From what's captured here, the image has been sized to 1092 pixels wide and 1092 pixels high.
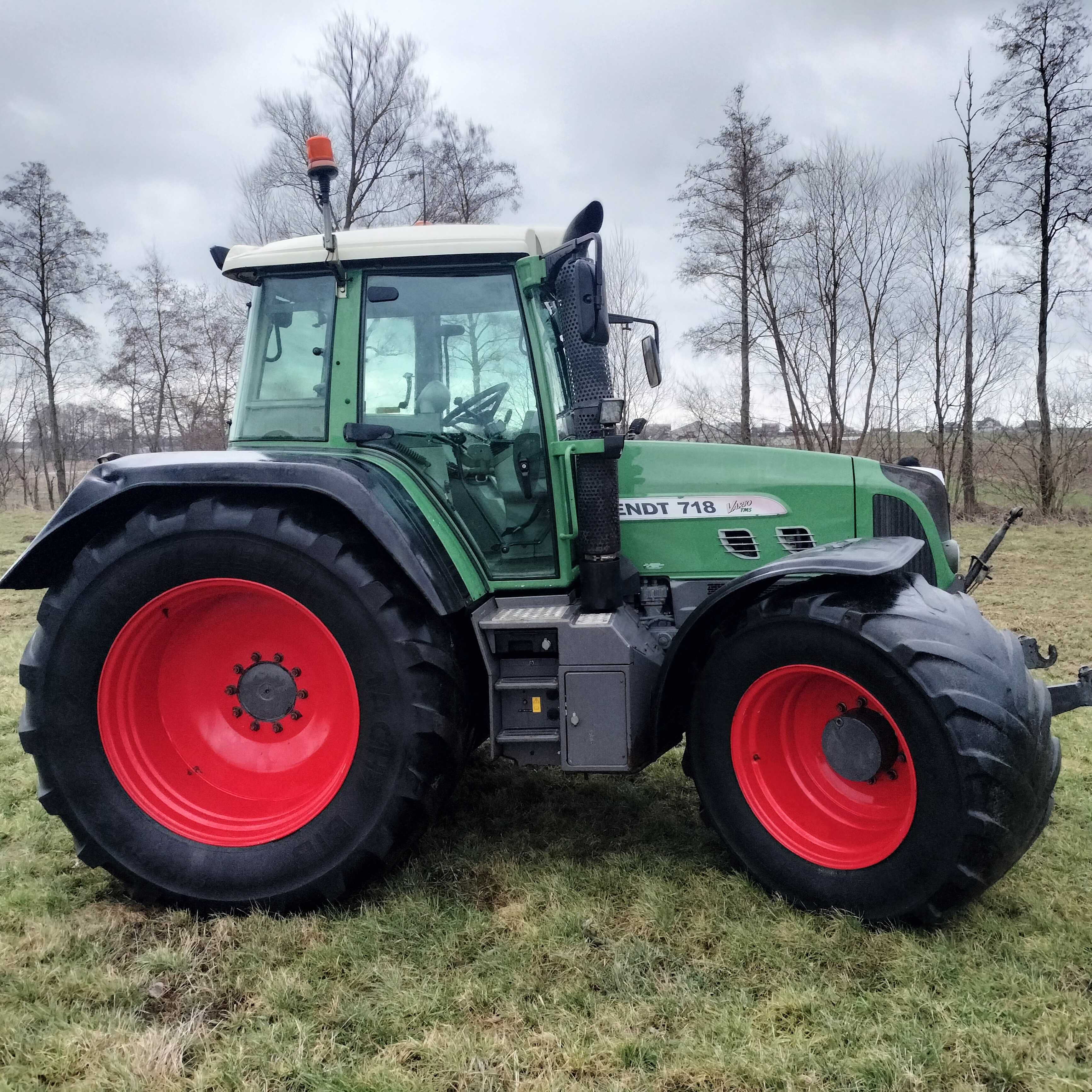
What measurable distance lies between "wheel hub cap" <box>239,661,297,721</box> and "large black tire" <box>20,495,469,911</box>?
1.11 ft

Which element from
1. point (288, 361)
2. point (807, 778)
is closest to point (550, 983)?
point (807, 778)

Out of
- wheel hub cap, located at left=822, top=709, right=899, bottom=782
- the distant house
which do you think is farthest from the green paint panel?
the distant house

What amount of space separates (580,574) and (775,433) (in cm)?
1633

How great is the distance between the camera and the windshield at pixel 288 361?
10.00ft

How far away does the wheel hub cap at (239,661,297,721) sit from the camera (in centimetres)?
287

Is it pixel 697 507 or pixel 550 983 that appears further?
pixel 697 507

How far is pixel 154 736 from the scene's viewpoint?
2.91 m

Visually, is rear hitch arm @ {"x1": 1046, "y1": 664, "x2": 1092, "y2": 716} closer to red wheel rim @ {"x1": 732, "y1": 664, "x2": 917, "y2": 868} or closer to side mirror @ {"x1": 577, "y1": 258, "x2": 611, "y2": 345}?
red wheel rim @ {"x1": 732, "y1": 664, "x2": 917, "y2": 868}

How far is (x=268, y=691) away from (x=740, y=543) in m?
1.82

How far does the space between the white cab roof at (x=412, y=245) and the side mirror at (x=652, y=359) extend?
1.71ft

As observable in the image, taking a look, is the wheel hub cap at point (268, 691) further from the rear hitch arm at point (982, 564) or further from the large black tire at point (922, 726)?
the rear hitch arm at point (982, 564)

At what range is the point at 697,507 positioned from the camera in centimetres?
328

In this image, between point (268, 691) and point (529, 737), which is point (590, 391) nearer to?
point (529, 737)

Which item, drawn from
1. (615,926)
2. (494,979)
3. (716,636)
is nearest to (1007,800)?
(716,636)
